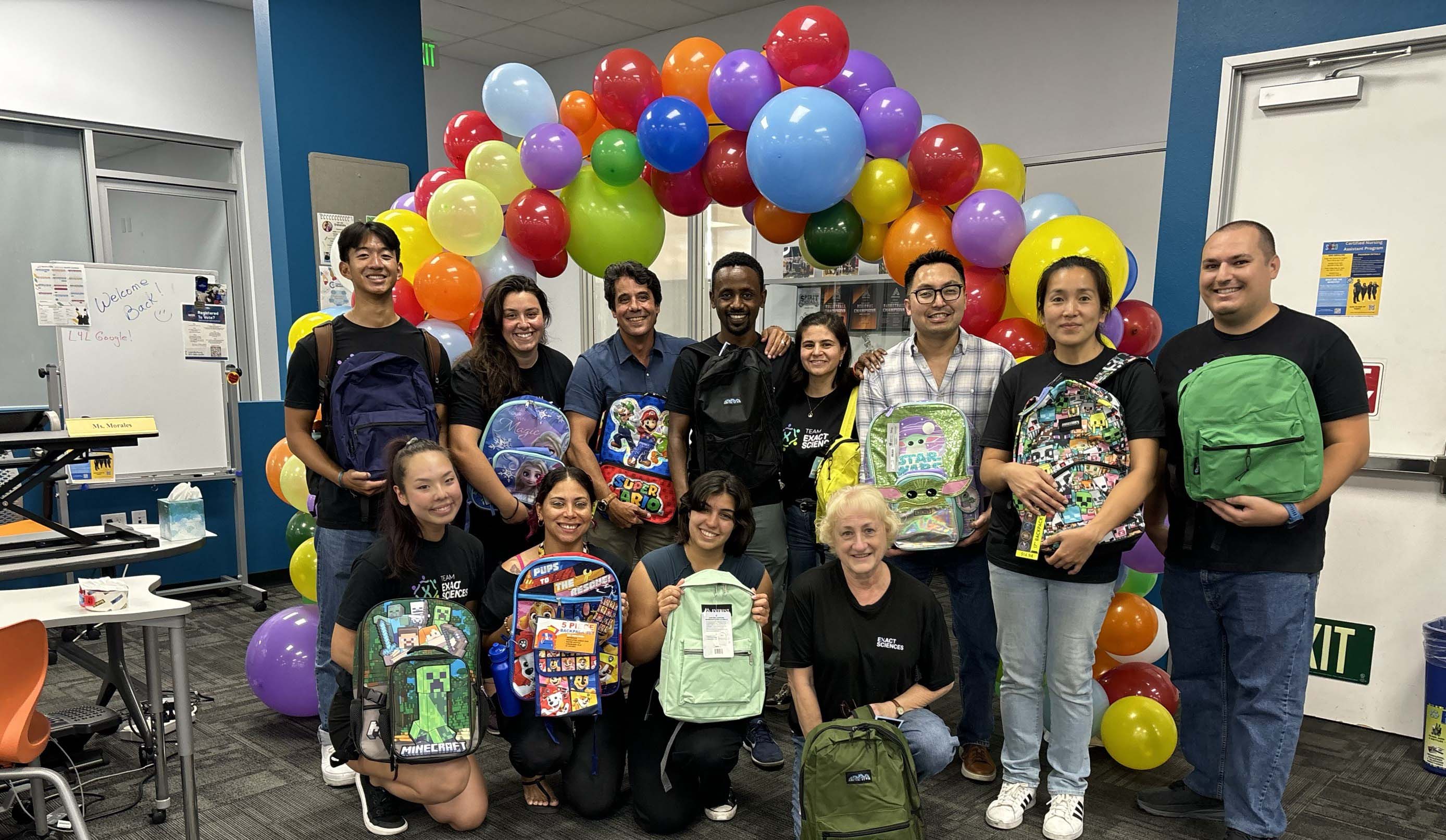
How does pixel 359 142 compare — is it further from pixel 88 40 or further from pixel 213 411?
pixel 88 40

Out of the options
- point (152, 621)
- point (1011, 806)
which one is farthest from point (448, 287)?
point (1011, 806)

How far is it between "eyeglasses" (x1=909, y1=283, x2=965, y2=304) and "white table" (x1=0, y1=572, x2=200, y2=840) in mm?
2125

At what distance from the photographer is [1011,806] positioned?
244 centimetres

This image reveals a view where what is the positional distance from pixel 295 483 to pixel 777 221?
7.25 feet

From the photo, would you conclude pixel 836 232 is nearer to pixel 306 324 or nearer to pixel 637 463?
pixel 637 463

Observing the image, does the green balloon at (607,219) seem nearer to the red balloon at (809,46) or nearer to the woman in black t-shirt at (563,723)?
the red balloon at (809,46)

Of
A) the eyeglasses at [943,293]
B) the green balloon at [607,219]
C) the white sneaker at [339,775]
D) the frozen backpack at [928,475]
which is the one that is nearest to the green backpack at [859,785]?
the frozen backpack at [928,475]

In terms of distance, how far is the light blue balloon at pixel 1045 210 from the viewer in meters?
3.01

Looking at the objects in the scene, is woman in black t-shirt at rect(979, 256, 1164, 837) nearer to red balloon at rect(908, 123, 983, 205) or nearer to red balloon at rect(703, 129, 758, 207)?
red balloon at rect(908, 123, 983, 205)

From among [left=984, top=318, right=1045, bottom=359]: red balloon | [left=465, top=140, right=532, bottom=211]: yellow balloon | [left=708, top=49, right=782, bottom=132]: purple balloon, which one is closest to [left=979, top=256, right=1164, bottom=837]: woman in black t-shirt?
[left=984, top=318, right=1045, bottom=359]: red balloon

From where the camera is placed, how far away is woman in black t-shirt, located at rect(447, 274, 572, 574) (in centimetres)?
274

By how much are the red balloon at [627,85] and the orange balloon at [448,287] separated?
2.77 feet

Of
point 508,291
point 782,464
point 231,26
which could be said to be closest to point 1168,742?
point 782,464

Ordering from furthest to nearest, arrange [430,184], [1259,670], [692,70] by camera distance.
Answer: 1. [430,184]
2. [692,70]
3. [1259,670]
